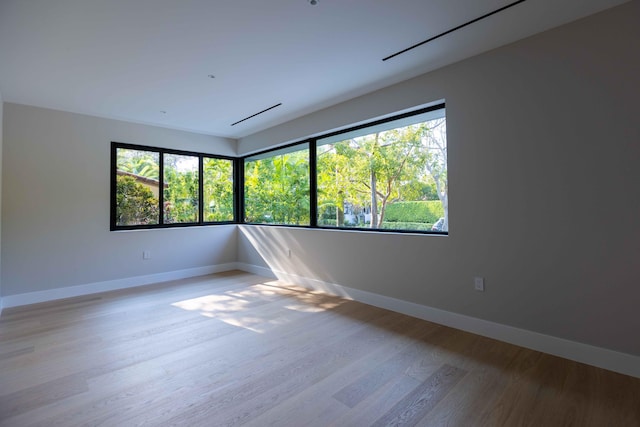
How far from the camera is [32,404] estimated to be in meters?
1.83

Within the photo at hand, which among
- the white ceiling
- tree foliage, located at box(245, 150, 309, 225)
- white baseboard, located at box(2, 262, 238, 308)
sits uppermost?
the white ceiling

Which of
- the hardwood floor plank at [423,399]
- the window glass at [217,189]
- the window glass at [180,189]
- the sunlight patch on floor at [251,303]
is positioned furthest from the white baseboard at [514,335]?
the window glass at [180,189]

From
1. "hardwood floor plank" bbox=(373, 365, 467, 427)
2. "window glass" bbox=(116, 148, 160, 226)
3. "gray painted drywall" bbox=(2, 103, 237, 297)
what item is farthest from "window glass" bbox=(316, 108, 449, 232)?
"gray painted drywall" bbox=(2, 103, 237, 297)

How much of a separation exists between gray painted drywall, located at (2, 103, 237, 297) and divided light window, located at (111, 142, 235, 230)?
0.16 meters

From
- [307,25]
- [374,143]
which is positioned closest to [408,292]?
[374,143]

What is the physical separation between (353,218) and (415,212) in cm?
92

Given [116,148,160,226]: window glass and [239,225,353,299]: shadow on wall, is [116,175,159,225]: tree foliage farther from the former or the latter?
[239,225,353,299]: shadow on wall

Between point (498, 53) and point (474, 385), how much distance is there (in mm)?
2685

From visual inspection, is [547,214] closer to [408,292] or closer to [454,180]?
[454,180]

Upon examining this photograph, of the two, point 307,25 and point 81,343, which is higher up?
point 307,25

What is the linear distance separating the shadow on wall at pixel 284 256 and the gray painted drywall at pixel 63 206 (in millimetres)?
1482

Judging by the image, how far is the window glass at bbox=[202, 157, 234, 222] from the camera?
18.4 feet

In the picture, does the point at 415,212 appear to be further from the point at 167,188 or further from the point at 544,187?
the point at 167,188

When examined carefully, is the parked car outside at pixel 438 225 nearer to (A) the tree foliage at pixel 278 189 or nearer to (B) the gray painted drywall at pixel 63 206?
(A) the tree foliage at pixel 278 189
